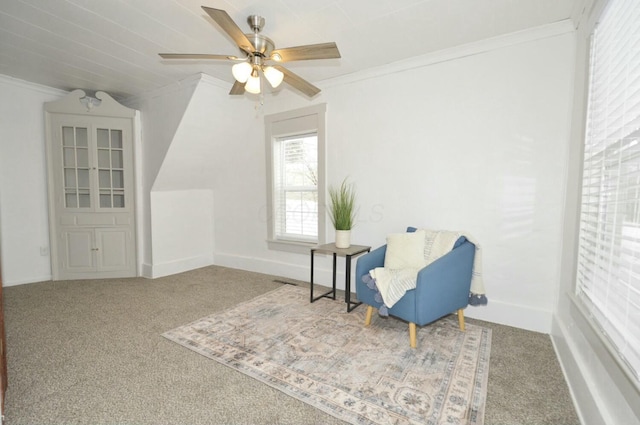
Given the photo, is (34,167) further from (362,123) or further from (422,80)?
(422,80)

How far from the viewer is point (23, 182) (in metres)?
3.76

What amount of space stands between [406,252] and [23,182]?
4.64 meters

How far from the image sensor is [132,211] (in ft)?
13.9

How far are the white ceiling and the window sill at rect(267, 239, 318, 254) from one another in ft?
6.76

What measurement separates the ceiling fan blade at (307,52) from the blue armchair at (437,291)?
1.60m

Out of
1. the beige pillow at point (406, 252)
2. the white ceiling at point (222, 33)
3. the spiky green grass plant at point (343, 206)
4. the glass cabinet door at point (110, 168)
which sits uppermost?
the white ceiling at point (222, 33)

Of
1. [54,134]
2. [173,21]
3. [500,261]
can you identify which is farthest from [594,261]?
[54,134]

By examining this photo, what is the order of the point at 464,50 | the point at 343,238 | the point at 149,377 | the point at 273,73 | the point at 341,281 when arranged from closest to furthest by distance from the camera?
the point at 149,377, the point at 273,73, the point at 464,50, the point at 343,238, the point at 341,281

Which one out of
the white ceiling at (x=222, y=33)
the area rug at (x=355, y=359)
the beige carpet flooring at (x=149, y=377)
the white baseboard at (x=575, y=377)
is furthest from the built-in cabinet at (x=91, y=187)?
the white baseboard at (x=575, y=377)

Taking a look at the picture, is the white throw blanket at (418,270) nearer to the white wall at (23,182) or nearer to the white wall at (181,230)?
the white wall at (181,230)

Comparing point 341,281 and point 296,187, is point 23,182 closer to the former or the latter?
point 296,187

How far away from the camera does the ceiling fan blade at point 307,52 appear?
183 centimetres

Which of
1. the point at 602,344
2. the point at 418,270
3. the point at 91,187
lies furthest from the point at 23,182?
the point at 602,344

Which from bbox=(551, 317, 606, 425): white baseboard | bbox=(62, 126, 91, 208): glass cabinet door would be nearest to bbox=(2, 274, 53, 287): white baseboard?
bbox=(62, 126, 91, 208): glass cabinet door
